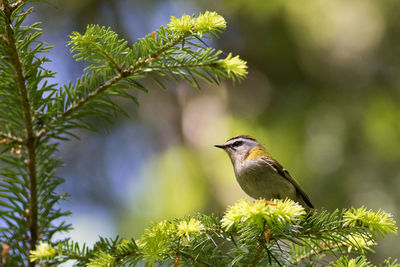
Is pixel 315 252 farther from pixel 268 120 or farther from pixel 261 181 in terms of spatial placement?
pixel 268 120

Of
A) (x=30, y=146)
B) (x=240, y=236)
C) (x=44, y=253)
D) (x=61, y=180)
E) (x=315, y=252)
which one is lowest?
(x=315, y=252)

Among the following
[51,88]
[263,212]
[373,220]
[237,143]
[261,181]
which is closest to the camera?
[263,212]

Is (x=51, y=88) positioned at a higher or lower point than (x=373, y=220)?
higher

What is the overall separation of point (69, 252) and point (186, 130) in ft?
10.9

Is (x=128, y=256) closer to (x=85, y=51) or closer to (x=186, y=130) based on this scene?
(x=85, y=51)

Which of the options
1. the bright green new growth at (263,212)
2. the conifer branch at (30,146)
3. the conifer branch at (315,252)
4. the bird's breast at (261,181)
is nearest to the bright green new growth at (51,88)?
the conifer branch at (30,146)

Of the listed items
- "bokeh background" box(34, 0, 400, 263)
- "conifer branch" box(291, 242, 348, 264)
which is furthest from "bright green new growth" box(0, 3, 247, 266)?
"bokeh background" box(34, 0, 400, 263)

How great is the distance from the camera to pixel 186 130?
4.60 m

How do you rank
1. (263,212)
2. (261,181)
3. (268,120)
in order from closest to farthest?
(263,212) < (261,181) < (268,120)

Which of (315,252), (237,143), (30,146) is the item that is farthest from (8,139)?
(237,143)

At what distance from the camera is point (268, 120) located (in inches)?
149

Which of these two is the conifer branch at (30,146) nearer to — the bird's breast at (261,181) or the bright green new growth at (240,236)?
the bright green new growth at (240,236)

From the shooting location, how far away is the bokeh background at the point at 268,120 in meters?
3.53

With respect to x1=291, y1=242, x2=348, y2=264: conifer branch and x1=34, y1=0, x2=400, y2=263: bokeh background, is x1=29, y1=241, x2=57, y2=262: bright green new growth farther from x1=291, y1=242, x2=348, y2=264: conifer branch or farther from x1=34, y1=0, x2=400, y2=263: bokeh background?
x1=34, y1=0, x2=400, y2=263: bokeh background
